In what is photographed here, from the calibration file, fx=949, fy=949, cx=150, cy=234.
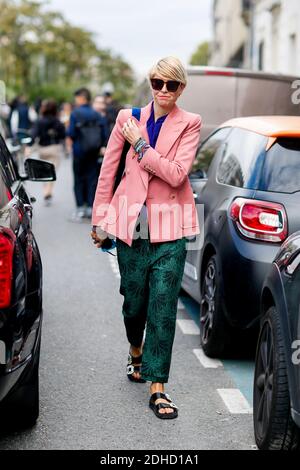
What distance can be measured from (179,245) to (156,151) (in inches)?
20.6

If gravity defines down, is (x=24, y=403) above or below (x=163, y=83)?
below

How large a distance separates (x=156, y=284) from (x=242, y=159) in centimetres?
147

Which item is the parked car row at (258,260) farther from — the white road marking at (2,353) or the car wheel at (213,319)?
the white road marking at (2,353)

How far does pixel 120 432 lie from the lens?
477 centimetres

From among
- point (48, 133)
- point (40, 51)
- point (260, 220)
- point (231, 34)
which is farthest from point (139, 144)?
point (40, 51)

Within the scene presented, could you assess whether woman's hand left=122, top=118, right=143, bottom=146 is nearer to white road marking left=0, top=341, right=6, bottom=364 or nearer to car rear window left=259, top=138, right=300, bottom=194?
car rear window left=259, top=138, right=300, bottom=194

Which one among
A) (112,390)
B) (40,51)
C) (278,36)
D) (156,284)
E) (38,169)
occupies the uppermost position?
(38,169)

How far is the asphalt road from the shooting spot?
468 cm

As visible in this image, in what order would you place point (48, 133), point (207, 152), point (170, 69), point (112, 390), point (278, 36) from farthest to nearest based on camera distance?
point (278, 36) < point (48, 133) < point (207, 152) < point (112, 390) < point (170, 69)

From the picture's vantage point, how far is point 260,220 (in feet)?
18.7

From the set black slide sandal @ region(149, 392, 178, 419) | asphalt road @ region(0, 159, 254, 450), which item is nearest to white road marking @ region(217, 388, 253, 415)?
asphalt road @ region(0, 159, 254, 450)

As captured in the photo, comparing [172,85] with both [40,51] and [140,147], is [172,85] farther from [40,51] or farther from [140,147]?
[40,51]

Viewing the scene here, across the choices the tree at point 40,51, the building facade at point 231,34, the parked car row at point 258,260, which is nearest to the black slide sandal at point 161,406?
the parked car row at point 258,260

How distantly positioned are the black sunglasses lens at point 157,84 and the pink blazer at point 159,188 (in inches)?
7.0
